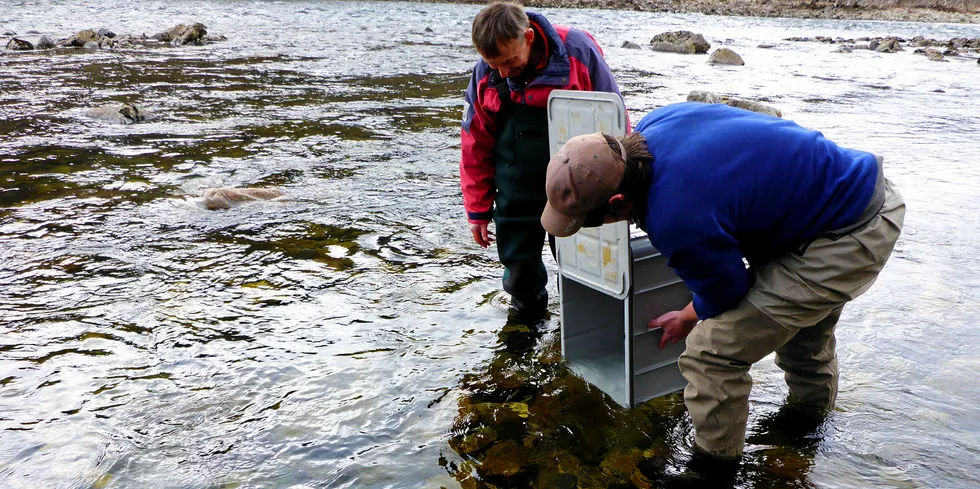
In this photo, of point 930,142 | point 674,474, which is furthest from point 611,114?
point 930,142

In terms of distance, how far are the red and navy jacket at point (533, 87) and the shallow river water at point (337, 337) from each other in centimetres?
99

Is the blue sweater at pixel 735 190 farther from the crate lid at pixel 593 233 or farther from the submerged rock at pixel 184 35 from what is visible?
the submerged rock at pixel 184 35

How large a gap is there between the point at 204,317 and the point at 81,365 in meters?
0.71

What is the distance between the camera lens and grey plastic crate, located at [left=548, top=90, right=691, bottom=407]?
111 inches

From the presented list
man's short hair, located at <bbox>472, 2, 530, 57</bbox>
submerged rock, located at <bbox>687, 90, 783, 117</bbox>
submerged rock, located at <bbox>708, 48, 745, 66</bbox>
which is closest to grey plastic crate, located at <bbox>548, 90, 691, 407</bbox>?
man's short hair, located at <bbox>472, 2, 530, 57</bbox>

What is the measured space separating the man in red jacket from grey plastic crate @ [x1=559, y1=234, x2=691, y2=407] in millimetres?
482

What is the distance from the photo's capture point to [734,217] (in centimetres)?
228

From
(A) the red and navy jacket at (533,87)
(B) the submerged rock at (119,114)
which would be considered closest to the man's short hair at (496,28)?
(A) the red and navy jacket at (533,87)

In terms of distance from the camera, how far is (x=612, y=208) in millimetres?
2352

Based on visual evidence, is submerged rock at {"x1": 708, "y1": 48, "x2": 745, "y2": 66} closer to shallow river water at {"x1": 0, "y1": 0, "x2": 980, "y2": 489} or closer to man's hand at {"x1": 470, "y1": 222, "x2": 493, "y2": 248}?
shallow river water at {"x1": 0, "y1": 0, "x2": 980, "y2": 489}

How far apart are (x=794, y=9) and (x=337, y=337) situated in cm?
6099

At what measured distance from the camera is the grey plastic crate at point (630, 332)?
2.94m

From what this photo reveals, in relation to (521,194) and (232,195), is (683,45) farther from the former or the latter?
(521,194)

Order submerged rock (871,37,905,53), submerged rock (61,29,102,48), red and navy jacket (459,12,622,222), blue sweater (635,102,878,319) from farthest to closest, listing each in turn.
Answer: submerged rock (871,37,905,53) → submerged rock (61,29,102,48) → red and navy jacket (459,12,622,222) → blue sweater (635,102,878,319)
